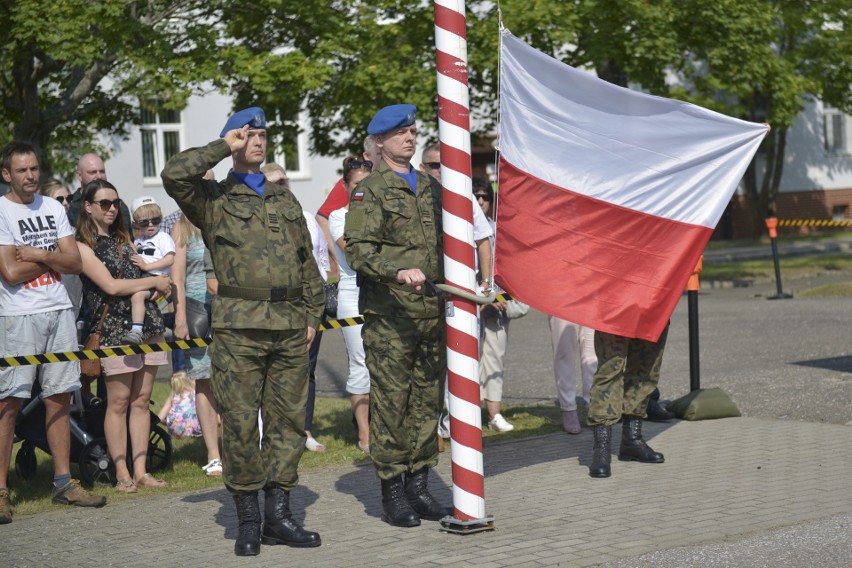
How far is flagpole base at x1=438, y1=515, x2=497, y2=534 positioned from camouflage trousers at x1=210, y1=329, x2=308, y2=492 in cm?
87

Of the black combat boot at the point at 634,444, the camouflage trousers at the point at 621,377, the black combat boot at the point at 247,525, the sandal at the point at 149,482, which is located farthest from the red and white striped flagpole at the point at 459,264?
the sandal at the point at 149,482

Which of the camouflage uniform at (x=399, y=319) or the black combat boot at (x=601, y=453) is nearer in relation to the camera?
the camouflage uniform at (x=399, y=319)

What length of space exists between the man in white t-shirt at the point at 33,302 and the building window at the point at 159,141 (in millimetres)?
25973

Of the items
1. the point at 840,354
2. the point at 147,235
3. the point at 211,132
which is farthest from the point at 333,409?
the point at 211,132

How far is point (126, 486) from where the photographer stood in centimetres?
838

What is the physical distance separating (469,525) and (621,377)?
6.61ft

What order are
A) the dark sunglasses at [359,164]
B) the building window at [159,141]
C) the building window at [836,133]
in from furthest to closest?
the building window at [836,133] → the building window at [159,141] → the dark sunglasses at [359,164]

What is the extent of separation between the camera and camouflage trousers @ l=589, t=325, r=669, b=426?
8.21 metres

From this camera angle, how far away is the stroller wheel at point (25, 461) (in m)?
8.98

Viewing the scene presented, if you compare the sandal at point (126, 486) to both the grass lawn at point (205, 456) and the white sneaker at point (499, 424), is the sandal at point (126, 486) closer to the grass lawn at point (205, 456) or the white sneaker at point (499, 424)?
the grass lawn at point (205, 456)

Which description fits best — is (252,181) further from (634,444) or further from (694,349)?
(694,349)

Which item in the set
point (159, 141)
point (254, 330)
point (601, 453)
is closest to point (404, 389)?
point (254, 330)

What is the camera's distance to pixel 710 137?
836 cm

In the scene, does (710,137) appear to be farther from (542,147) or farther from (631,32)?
(631,32)
